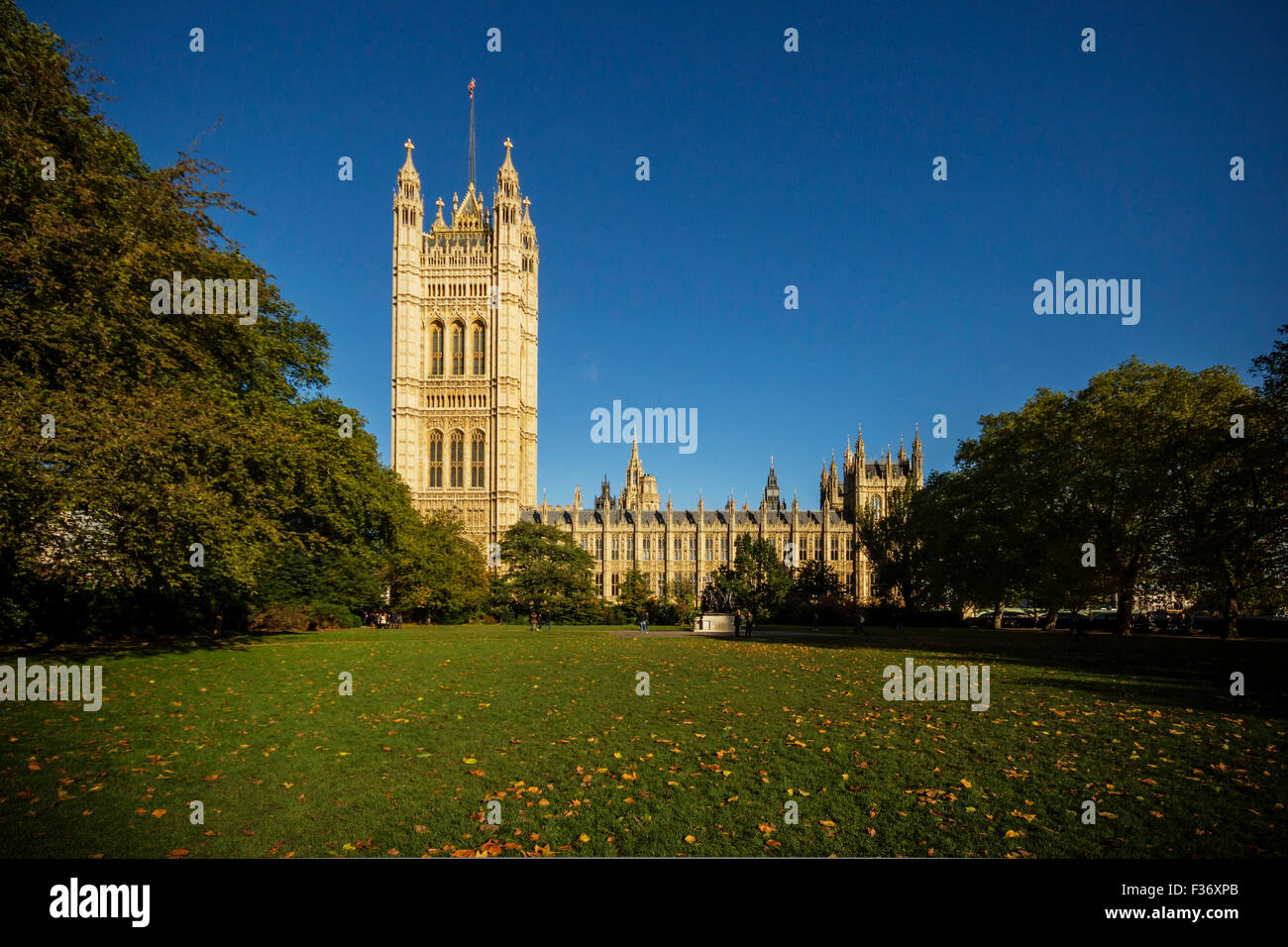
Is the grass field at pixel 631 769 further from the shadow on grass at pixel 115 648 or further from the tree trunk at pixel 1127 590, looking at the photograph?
the tree trunk at pixel 1127 590

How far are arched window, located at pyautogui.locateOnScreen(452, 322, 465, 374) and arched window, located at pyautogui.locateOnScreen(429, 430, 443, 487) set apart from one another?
734 centimetres

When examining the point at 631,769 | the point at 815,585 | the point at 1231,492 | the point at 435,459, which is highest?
the point at 435,459

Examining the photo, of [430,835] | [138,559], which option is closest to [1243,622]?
[430,835]

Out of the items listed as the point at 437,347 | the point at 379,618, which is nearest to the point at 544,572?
the point at 379,618

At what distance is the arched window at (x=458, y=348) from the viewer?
69.8 metres

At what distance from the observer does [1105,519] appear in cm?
2766

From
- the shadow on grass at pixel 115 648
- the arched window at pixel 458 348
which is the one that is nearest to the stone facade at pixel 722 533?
the arched window at pixel 458 348

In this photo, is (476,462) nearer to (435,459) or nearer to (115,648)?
(435,459)

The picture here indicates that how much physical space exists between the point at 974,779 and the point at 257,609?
27.5 metres

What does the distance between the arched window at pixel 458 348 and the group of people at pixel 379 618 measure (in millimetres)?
35405

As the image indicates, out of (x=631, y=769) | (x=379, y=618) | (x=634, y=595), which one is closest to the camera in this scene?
(x=631, y=769)

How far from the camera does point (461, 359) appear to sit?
69.9 m

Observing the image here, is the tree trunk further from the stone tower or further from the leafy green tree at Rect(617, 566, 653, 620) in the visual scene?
the stone tower

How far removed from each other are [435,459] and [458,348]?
1234 cm
